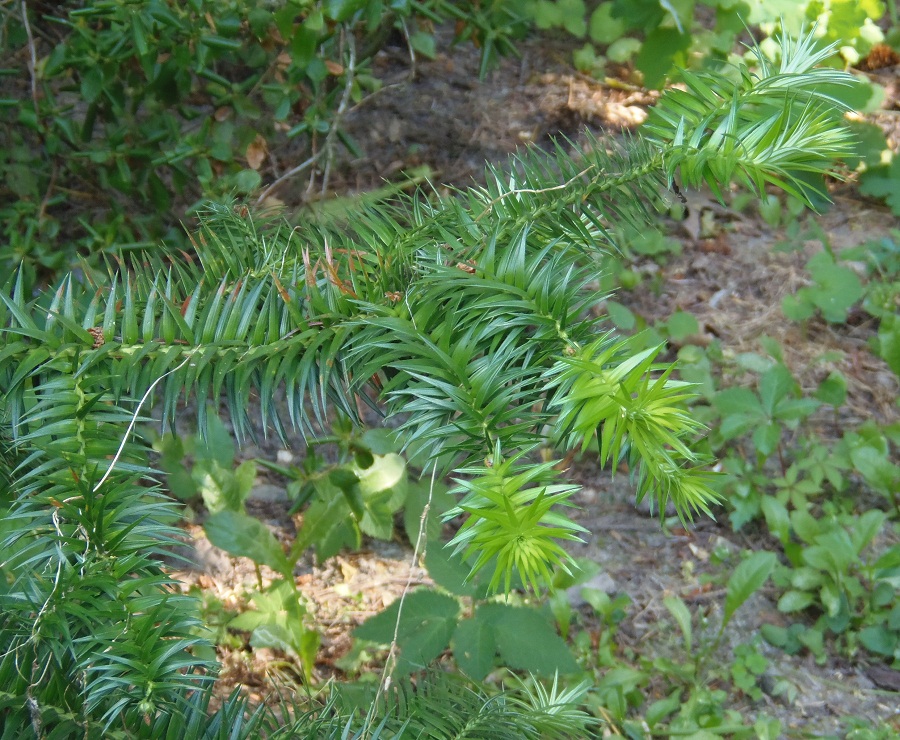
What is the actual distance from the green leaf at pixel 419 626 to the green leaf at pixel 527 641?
0.06 metres

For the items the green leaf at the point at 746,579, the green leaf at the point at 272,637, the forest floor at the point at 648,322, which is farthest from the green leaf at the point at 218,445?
the green leaf at the point at 746,579

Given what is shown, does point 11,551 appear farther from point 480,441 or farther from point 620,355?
point 620,355

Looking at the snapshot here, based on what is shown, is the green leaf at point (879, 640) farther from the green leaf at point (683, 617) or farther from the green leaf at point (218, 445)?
the green leaf at point (218, 445)

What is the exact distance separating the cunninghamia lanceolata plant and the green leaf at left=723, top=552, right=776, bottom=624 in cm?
108

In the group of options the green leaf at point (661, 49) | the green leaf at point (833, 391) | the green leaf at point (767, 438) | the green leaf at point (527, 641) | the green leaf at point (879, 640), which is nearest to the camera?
the green leaf at point (527, 641)

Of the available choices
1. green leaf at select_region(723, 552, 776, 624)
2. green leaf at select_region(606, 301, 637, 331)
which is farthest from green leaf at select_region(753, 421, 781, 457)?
green leaf at select_region(606, 301, 637, 331)

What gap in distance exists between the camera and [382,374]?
0.61 meters

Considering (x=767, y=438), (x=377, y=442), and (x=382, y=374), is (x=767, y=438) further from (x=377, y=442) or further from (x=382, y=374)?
(x=382, y=374)

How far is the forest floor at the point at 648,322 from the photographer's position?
4.83 ft

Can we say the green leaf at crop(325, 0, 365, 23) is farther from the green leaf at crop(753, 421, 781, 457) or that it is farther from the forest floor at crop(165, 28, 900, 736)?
the green leaf at crop(753, 421, 781, 457)

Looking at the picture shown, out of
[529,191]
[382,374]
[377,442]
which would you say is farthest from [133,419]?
[377,442]

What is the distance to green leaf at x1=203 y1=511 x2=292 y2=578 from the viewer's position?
56.1 inches

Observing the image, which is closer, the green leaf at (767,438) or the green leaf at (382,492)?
the green leaf at (382,492)

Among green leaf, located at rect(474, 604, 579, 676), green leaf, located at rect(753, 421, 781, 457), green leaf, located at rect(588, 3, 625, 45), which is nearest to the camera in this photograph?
green leaf, located at rect(474, 604, 579, 676)
